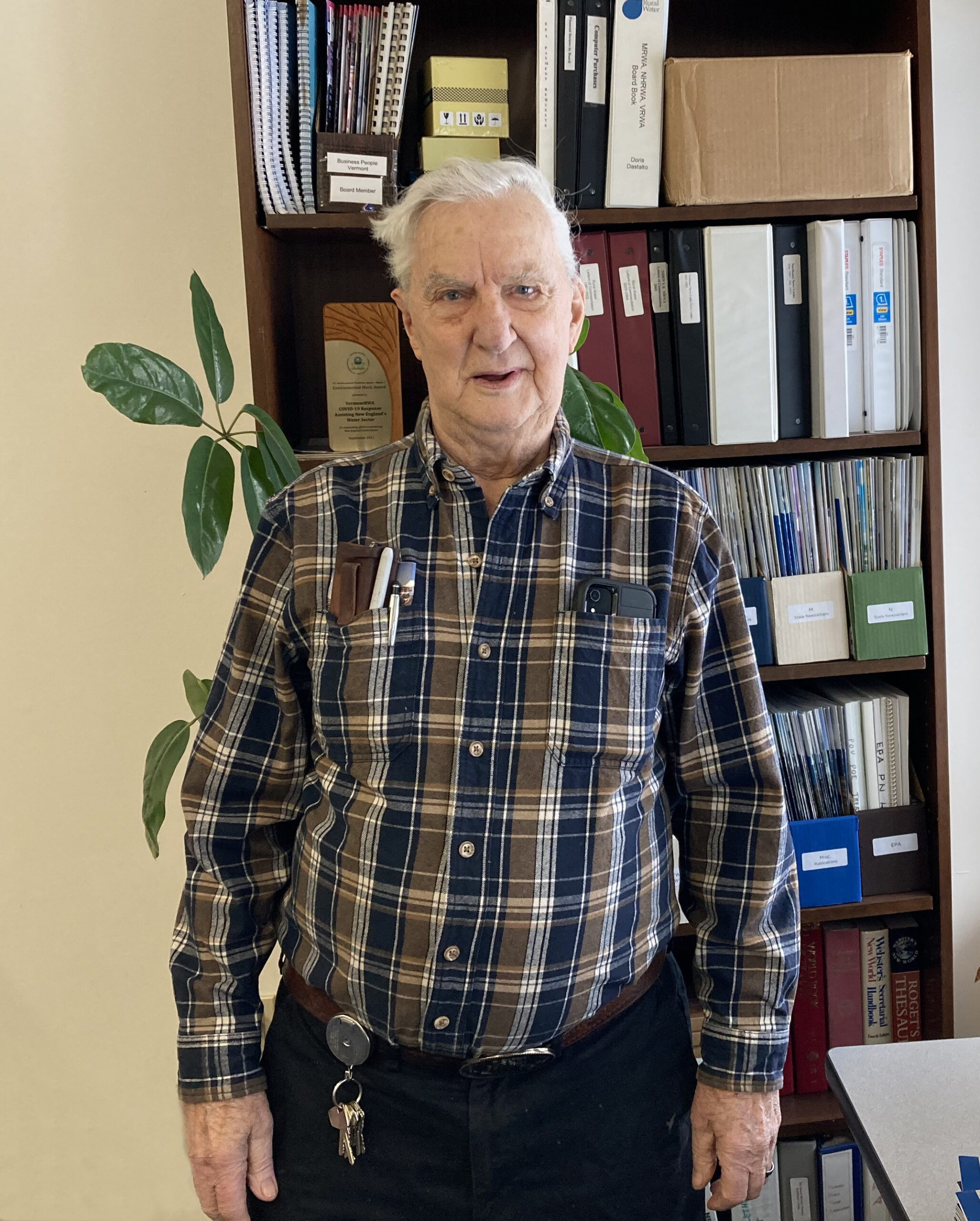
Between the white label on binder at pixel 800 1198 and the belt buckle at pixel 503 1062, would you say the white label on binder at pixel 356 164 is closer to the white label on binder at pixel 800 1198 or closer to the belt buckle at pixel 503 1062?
the belt buckle at pixel 503 1062

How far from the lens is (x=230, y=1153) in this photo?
1.10 metres

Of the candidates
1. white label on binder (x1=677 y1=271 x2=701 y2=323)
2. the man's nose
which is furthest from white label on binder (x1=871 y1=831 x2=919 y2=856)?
the man's nose

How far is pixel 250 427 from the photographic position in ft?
5.96

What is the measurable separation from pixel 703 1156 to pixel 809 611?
0.87 metres

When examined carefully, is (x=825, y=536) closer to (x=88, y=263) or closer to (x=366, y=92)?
(x=366, y=92)

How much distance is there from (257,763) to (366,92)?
1076 mm

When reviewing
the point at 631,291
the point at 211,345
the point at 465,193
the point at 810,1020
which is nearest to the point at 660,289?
the point at 631,291

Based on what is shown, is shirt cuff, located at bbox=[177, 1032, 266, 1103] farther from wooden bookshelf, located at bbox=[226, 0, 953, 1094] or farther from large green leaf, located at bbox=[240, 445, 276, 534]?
wooden bookshelf, located at bbox=[226, 0, 953, 1094]

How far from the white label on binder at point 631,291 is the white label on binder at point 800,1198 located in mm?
1603

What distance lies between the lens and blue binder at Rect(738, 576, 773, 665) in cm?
165

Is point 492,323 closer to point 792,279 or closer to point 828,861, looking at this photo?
point 792,279

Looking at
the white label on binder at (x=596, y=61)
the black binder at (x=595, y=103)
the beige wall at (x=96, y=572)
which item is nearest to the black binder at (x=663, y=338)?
the black binder at (x=595, y=103)

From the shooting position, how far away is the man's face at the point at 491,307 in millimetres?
1068

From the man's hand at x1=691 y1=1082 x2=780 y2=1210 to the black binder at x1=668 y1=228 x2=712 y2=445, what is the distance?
99cm
